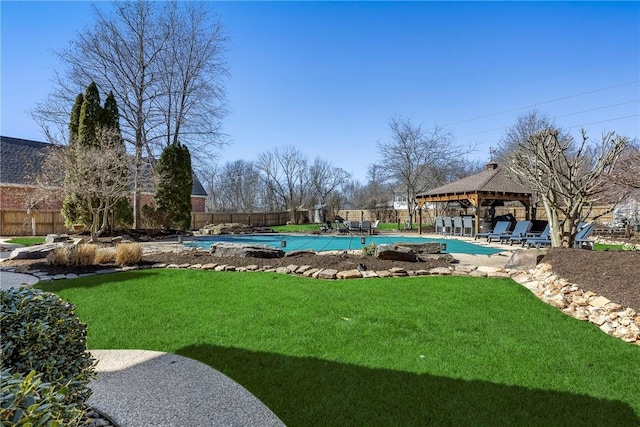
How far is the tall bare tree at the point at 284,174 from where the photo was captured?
38656 mm

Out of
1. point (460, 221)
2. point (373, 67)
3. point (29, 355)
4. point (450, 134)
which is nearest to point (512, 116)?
point (450, 134)

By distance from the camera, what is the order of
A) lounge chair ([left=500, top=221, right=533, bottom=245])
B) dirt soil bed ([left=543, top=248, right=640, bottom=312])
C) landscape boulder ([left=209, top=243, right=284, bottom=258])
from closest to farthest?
dirt soil bed ([left=543, top=248, right=640, bottom=312]), landscape boulder ([left=209, top=243, right=284, bottom=258]), lounge chair ([left=500, top=221, right=533, bottom=245])

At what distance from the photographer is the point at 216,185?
40.0m

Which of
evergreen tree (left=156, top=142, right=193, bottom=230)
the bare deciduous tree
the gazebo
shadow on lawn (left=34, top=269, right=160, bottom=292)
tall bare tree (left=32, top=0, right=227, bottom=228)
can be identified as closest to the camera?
shadow on lawn (left=34, top=269, right=160, bottom=292)

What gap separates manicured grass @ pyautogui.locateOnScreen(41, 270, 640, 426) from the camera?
2.44 metres

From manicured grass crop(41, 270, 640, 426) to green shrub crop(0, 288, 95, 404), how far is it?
3.87 ft

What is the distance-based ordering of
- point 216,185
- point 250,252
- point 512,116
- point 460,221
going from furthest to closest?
point 216,185
point 512,116
point 460,221
point 250,252

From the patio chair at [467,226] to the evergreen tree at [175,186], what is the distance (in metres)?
→ 14.0

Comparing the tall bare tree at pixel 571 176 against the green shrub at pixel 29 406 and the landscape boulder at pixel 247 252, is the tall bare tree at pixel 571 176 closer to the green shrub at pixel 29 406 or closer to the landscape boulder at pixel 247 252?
the landscape boulder at pixel 247 252

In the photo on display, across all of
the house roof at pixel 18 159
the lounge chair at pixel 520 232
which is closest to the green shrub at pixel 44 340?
the lounge chair at pixel 520 232

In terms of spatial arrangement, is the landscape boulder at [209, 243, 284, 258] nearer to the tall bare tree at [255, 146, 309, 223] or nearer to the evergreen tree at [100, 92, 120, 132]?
the evergreen tree at [100, 92, 120, 132]

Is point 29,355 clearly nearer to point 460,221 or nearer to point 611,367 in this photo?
point 611,367

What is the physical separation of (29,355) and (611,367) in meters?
4.16

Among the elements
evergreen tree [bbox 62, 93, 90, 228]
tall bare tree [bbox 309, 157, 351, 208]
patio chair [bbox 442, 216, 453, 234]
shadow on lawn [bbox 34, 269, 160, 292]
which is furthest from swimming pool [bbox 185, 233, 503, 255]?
tall bare tree [bbox 309, 157, 351, 208]
